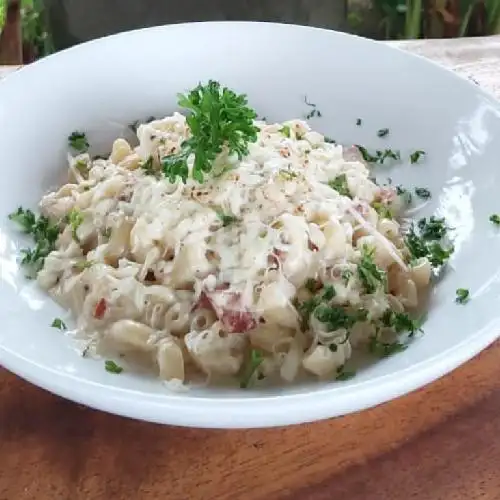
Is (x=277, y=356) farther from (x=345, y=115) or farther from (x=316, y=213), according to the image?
(x=345, y=115)

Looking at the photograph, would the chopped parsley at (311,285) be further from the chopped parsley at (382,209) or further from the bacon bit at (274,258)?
the chopped parsley at (382,209)

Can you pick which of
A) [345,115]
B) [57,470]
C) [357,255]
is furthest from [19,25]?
[57,470]

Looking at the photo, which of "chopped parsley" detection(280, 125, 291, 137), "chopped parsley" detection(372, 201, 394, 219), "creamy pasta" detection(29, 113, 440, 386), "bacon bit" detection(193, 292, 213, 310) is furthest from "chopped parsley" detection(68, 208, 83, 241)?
"chopped parsley" detection(372, 201, 394, 219)

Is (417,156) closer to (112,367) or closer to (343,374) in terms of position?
(343,374)

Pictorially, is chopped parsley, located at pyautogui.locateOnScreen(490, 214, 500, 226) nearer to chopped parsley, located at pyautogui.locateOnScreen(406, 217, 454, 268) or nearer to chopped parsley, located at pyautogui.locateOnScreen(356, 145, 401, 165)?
chopped parsley, located at pyautogui.locateOnScreen(406, 217, 454, 268)

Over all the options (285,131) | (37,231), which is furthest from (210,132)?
(37,231)

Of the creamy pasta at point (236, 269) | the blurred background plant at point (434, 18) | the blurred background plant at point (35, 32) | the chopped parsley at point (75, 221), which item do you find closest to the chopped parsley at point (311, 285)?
the creamy pasta at point (236, 269)
